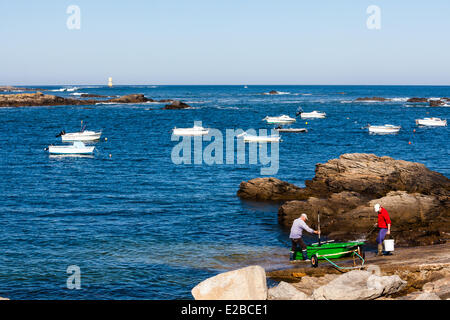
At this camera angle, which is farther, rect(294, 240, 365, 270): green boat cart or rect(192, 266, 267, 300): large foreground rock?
rect(294, 240, 365, 270): green boat cart

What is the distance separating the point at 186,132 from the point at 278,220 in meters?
50.9

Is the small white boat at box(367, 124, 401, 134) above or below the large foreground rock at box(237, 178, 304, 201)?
above

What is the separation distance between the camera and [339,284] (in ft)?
48.2

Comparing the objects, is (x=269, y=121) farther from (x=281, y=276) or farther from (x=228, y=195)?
(x=281, y=276)

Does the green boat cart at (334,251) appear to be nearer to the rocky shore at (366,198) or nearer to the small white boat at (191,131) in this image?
the rocky shore at (366,198)

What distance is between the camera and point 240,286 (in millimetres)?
13969

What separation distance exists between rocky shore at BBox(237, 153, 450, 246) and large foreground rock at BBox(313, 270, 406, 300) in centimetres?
984

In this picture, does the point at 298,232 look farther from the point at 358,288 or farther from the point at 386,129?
the point at 386,129

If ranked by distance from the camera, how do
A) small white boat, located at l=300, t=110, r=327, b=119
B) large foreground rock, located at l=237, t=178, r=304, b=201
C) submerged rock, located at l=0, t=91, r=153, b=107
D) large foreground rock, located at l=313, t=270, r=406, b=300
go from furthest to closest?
1. submerged rock, located at l=0, t=91, r=153, b=107
2. small white boat, located at l=300, t=110, r=327, b=119
3. large foreground rock, located at l=237, t=178, r=304, b=201
4. large foreground rock, located at l=313, t=270, r=406, b=300

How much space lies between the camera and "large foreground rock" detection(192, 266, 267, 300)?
1390 cm

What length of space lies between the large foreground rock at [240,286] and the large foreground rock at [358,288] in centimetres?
186

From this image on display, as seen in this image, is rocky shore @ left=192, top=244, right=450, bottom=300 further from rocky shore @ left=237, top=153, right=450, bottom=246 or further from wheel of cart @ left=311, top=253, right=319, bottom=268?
rocky shore @ left=237, top=153, right=450, bottom=246

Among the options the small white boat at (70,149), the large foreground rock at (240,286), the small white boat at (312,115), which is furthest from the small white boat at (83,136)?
the large foreground rock at (240,286)

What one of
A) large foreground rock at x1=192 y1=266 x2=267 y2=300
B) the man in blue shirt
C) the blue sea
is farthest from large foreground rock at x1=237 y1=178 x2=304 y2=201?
large foreground rock at x1=192 y1=266 x2=267 y2=300
